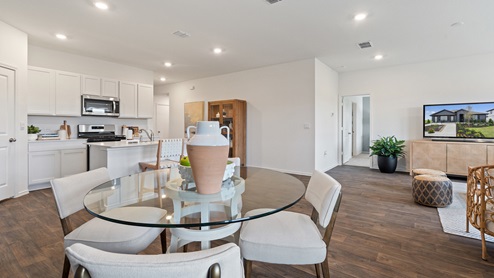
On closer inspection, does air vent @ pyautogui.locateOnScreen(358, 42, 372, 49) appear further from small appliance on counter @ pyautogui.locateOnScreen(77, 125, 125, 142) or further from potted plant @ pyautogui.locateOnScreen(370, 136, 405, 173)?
small appliance on counter @ pyautogui.locateOnScreen(77, 125, 125, 142)

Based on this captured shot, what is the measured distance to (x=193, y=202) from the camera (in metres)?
1.36

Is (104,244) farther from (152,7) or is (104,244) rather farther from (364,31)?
(364,31)

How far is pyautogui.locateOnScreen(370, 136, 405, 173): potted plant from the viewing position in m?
5.61

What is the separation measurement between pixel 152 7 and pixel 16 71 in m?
2.47

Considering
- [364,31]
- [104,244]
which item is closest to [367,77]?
[364,31]

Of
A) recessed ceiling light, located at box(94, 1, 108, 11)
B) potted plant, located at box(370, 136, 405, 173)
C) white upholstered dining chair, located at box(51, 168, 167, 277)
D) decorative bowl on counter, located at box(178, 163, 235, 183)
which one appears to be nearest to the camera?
white upholstered dining chair, located at box(51, 168, 167, 277)

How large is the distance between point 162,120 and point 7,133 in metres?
5.26

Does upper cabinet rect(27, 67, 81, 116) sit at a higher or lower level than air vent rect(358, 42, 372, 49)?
lower

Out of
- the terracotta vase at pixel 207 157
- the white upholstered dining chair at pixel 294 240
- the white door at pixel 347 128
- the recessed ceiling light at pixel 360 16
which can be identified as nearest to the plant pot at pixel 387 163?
the white door at pixel 347 128

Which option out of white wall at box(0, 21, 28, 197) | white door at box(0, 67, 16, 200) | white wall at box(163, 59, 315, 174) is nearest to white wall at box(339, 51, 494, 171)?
white wall at box(163, 59, 315, 174)

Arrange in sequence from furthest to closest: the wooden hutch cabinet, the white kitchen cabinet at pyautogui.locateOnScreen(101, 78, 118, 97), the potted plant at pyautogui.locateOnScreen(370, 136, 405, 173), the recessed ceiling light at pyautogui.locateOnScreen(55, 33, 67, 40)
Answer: the wooden hutch cabinet < the potted plant at pyautogui.locateOnScreen(370, 136, 405, 173) < the white kitchen cabinet at pyautogui.locateOnScreen(101, 78, 118, 97) < the recessed ceiling light at pyautogui.locateOnScreen(55, 33, 67, 40)

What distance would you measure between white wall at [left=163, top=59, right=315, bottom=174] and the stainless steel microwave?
254 centimetres

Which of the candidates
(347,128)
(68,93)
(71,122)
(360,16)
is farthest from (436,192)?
(71,122)

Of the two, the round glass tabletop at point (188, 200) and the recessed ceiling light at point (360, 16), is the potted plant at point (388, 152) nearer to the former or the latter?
the recessed ceiling light at point (360, 16)
